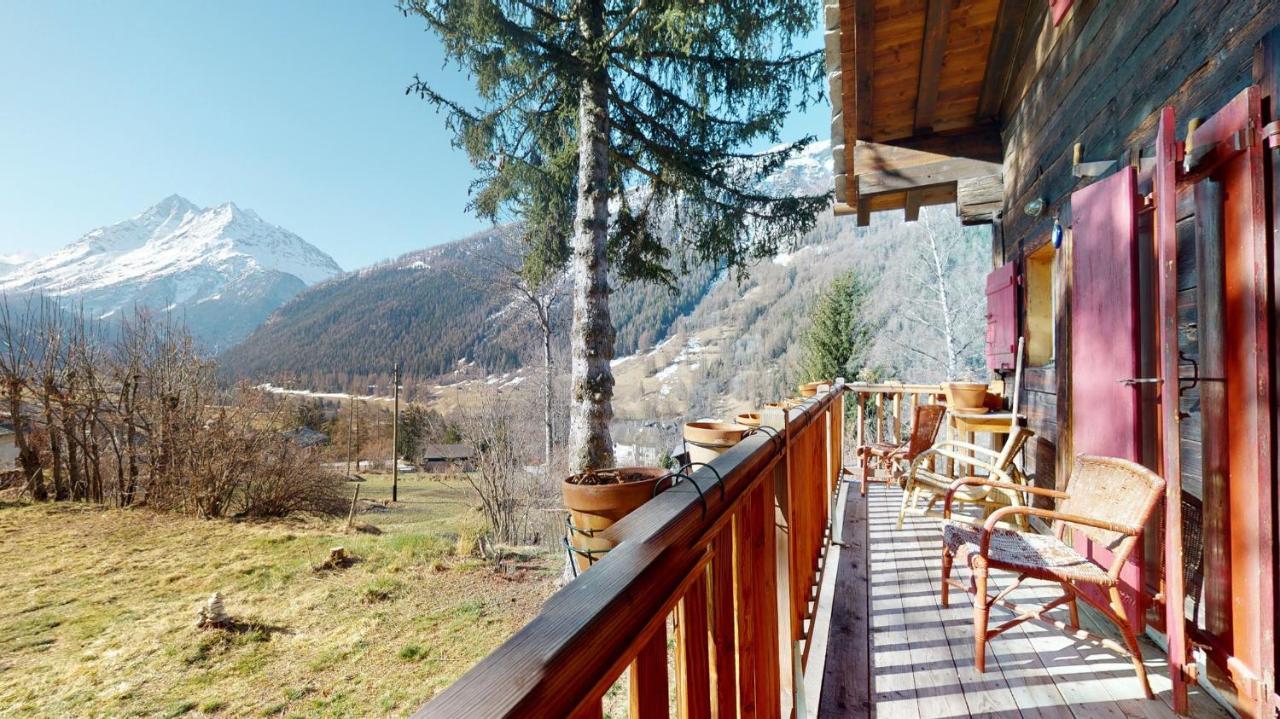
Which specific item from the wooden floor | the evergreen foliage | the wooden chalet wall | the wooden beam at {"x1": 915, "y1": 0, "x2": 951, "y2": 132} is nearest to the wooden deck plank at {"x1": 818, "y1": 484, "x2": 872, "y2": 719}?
the wooden floor

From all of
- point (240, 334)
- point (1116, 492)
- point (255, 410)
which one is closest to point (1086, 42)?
point (1116, 492)

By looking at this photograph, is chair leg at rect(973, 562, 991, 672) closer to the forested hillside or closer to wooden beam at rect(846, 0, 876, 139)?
wooden beam at rect(846, 0, 876, 139)

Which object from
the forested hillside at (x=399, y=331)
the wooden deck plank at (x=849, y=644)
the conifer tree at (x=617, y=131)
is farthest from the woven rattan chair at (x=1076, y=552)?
the forested hillside at (x=399, y=331)

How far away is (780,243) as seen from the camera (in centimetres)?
686

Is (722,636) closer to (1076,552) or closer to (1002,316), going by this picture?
(1076,552)

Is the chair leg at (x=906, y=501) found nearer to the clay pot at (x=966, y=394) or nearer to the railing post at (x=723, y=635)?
the clay pot at (x=966, y=394)

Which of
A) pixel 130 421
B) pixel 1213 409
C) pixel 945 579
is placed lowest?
pixel 945 579

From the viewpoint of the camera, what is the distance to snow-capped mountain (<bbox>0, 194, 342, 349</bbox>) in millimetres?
99812

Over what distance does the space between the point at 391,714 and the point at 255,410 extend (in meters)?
9.47

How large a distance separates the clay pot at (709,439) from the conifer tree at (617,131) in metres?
3.39

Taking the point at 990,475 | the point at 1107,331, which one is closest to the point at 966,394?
the point at 990,475

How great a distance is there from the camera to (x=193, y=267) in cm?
12050

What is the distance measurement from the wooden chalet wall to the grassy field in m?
5.41

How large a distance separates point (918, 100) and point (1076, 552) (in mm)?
3520
